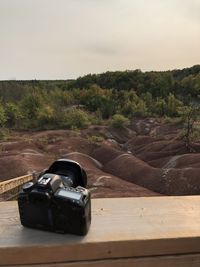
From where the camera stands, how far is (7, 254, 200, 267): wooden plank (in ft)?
5.49

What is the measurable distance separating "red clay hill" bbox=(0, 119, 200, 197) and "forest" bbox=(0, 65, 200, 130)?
9732 millimetres

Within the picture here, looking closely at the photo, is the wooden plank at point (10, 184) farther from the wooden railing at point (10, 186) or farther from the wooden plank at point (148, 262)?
the wooden plank at point (148, 262)

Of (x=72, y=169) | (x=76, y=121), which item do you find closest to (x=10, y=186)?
(x=72, y=169)

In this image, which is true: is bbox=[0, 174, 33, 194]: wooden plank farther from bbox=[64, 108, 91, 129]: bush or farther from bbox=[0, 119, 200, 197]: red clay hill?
bbox=[64, 108, 91, 129]: bush

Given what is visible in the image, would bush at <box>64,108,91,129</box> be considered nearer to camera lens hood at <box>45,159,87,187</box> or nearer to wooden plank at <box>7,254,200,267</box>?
camera lens hood at <box>45,159,87,187</box>

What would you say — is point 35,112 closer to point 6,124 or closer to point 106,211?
point 6,124

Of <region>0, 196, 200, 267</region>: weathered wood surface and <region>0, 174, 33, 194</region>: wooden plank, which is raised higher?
<region>0, 196, 200, 267</region>: weathered wood surface

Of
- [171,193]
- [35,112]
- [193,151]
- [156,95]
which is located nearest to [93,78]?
[156,95]

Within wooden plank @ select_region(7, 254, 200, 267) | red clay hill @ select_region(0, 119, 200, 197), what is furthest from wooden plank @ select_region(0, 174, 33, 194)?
wooden plank @ select_region(7, 254, 200, 267)

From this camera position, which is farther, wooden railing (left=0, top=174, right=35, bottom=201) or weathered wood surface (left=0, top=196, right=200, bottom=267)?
wooden railing (left=0, top=174, right=35, bottom=201)

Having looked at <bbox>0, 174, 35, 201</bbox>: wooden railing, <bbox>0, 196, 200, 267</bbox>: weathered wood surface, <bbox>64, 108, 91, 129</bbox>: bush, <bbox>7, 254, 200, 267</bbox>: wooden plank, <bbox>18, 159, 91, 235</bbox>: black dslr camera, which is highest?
<bbox>18, 159, 91, 235</bbox>: black dslr camera

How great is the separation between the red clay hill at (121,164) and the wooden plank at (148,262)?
1280cm

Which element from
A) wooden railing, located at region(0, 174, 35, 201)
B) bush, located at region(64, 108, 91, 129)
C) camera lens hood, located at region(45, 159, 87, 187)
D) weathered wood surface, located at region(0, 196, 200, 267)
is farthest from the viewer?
bush, located at region(64, 108, 91, 129)

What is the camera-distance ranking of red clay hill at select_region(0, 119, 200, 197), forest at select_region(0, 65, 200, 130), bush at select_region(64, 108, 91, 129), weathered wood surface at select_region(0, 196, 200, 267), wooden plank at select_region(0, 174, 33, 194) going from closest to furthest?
weathered wood surface at select_region(0, 196, 200, 267)
wooden plank at select_region(0, 174, 33, 194)
red clay hill at select_region(0, 119, 200, 197)
bush at select_region(64, 108, 91, 129)
forest at select_region(0, 65, 200, 130)
